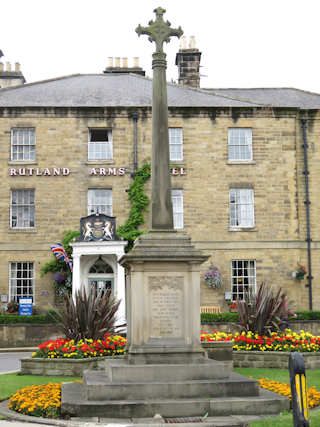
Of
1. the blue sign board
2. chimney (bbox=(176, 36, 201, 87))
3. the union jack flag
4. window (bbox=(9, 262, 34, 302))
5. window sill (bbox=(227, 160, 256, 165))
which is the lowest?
the blue sign board

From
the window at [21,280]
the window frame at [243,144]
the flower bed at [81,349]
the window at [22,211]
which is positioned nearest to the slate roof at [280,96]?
the window frame at [243,144]

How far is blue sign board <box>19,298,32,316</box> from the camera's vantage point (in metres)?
24.9

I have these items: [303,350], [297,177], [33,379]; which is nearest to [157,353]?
[33,379]

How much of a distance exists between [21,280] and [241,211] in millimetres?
10251

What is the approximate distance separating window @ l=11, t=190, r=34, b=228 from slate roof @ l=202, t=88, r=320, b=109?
10.8 metres

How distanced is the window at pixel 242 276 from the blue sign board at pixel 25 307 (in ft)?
28.8

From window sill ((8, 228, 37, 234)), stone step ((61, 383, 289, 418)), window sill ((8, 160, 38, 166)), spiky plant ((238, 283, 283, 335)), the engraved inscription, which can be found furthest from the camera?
window sill ((8, 160, 38, 166))

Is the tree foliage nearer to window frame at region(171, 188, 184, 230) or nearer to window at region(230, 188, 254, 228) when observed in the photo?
window frame at region(171, 188, 184, 230)

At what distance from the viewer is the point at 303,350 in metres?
15.1

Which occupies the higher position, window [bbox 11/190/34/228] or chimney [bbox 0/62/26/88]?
chimney [bbox 0/62/26/88]

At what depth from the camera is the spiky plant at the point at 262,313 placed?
15648 millimetres

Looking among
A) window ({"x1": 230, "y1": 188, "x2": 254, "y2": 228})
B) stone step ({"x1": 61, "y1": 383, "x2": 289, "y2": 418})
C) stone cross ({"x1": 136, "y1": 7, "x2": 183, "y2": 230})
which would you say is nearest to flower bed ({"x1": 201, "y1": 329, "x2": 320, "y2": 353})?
stone cross ({"x1": 136, "y1": 7, "x2": 183, "y2": 230})

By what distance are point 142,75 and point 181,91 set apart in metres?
5.16

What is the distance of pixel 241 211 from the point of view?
26984 mm
